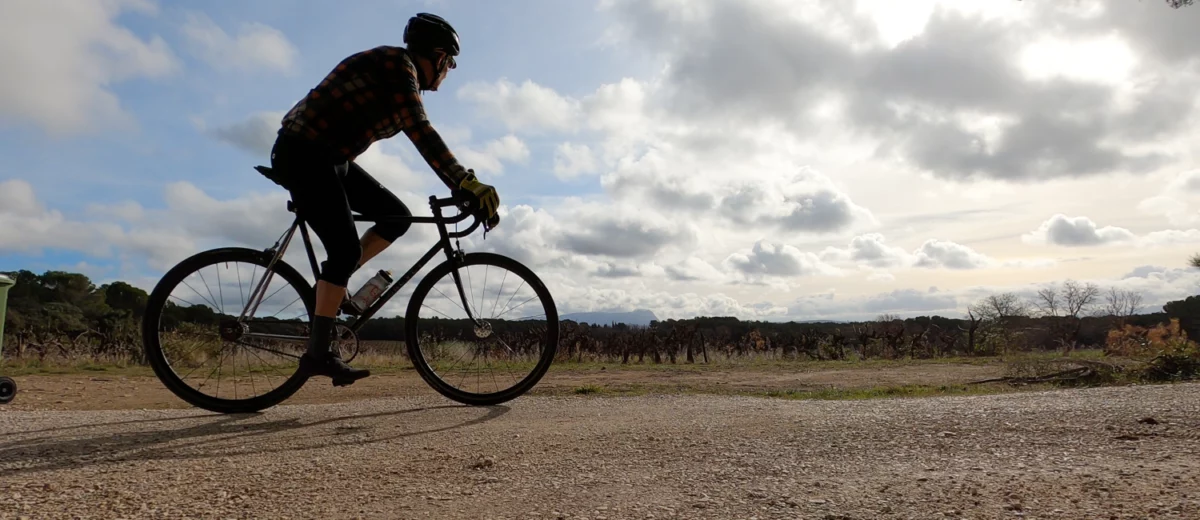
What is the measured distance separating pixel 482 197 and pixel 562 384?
3.30 m

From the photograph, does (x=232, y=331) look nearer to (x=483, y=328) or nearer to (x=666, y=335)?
(x=483, y=328)

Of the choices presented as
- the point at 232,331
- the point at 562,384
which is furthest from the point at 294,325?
the point at 562,384

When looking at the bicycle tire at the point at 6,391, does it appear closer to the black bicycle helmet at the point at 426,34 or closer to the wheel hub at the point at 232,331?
the wheel hub at the point at 232,331

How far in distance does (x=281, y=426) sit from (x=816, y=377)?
771 centimetres

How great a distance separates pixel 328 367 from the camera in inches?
157

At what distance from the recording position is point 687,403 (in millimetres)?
4293

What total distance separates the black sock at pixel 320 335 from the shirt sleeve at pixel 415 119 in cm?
106

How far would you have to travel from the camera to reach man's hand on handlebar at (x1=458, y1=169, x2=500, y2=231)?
4.26m

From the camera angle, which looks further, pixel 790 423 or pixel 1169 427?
pixel 790 423

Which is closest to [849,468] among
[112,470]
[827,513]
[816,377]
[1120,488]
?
[827,513]

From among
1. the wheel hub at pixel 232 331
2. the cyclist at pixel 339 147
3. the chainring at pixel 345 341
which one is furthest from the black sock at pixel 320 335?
the wheel hub at pixel 232 331

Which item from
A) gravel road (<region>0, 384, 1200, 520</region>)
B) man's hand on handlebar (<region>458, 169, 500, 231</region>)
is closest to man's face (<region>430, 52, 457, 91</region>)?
man's hand on handlebar (<region>458, 169, 500, 231</region>)

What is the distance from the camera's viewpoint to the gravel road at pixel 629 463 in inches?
76.5

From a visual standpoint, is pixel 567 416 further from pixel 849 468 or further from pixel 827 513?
pixel 827 513
